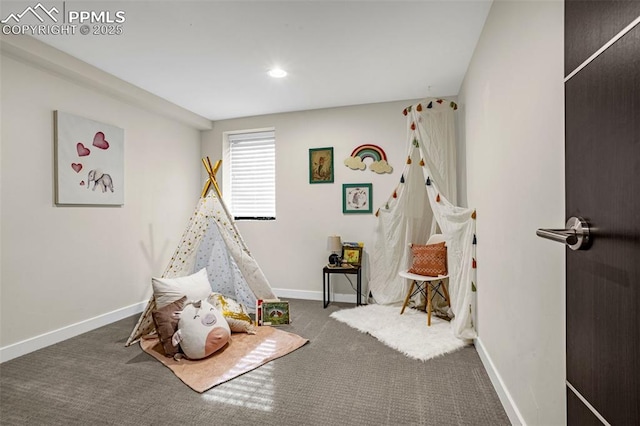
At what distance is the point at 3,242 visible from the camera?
2.61 metres

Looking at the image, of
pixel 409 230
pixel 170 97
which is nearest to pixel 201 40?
pixel 170 97

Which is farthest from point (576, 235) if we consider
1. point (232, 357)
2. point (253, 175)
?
point (253, 175)

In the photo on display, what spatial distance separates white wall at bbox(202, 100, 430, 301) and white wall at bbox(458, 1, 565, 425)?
1644mm

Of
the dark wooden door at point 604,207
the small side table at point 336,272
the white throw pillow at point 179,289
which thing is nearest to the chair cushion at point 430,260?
the small side table at point 336,272

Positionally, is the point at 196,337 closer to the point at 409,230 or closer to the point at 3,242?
the point at 3,242

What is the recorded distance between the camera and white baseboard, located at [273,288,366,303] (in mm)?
4277

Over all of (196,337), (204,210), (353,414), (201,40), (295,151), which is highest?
(201,40)

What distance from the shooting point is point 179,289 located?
3027mm

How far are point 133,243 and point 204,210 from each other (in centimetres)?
101

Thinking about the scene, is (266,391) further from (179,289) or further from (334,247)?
(334,247)

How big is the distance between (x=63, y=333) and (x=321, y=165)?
3.24 m

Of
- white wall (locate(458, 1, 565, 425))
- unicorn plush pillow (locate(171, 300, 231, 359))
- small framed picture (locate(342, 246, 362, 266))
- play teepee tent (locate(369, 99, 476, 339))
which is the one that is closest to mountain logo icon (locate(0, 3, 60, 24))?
unicorn plush pillow (locate(171, 300, 231, 359))

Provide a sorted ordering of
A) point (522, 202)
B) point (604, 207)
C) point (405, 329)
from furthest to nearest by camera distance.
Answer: point (405, 329) < point (522, 202) < point (604, 207)

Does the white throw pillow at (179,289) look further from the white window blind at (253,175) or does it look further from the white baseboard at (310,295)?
the white window blind at (253,175)
